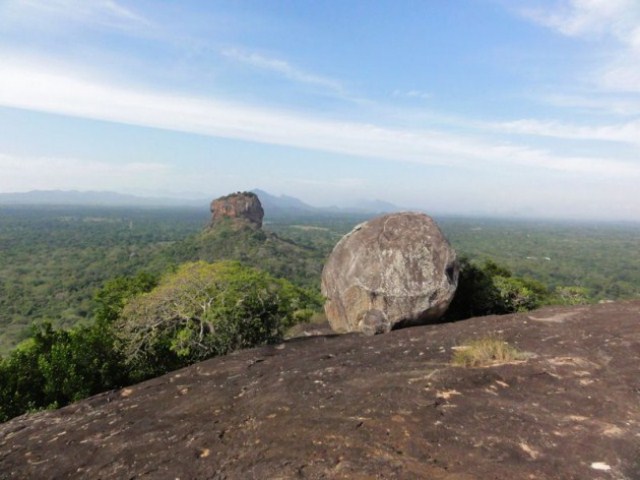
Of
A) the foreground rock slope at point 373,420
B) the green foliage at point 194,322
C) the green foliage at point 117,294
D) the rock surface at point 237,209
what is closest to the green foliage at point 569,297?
the foreground rock slope at point 373,420

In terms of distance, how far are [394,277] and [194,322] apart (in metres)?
7.67

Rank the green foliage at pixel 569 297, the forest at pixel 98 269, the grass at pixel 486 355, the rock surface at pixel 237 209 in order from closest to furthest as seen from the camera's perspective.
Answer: the grass at pixel 486 355 < the green foliage at pixel 569 297 < the forest at pixel 98 269 < the rock surface at pixel 237 209

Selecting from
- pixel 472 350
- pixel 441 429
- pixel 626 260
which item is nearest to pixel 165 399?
pixel 441 429

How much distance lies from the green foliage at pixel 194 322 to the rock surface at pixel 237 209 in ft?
320

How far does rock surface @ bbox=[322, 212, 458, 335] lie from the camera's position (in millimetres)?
12945

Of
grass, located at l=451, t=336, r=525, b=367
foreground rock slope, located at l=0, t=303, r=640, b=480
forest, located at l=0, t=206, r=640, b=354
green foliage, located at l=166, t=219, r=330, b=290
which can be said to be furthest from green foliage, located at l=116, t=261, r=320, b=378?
green foliage, located at l=166, t=219, r=330, b=290

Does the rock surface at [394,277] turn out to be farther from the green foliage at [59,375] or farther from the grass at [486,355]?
the green foliage at [59,375]

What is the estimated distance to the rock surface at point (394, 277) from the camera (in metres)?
12.9

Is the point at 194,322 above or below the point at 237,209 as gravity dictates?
below

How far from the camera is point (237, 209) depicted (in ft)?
381

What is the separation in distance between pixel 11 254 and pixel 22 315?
68517 mm

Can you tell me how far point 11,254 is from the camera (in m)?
117

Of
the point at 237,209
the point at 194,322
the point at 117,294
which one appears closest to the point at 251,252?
the point at 237,209

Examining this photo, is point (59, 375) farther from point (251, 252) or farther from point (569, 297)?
point (251, 252)
